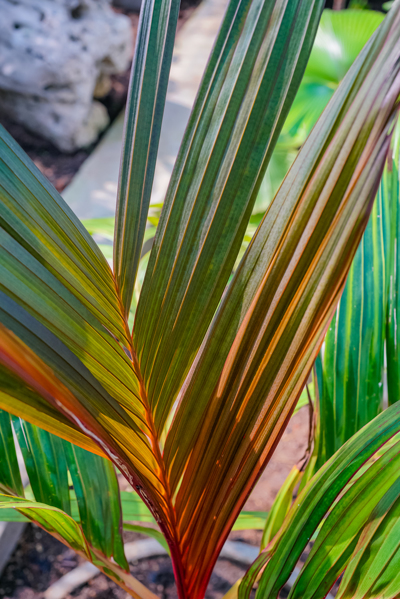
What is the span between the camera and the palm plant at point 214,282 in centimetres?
26

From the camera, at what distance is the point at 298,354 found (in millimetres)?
301

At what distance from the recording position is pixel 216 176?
337 mm

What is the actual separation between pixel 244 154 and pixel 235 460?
246 millimetres

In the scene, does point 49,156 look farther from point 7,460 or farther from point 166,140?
point 7,460

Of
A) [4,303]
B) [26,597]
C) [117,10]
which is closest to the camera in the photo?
[4,303]

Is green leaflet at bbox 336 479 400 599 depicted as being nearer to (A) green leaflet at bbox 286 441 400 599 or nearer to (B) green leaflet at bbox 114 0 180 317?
(A) green leaflet at bbox 286 441 400 599

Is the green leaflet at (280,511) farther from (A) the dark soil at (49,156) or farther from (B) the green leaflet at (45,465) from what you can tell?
(A) the dark soil at (49,156)

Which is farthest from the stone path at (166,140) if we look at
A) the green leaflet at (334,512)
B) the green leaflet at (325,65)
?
the green leaflet at (334,512)

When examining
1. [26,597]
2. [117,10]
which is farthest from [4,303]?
[117,10]

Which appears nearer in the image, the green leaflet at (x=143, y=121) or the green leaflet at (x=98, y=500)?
the green leaflet at (x=143, y=121)

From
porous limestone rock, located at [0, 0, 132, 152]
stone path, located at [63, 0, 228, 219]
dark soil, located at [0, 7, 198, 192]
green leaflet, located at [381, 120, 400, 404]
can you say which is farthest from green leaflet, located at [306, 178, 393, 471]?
porous limestone rock, located at [0, 0, 132, 152]

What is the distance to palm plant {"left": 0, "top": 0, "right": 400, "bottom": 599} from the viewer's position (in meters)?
0.26

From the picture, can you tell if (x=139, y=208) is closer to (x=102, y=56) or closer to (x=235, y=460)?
(x=235, y=460)

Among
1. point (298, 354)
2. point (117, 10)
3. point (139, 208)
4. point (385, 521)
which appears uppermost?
point (117, 10)
